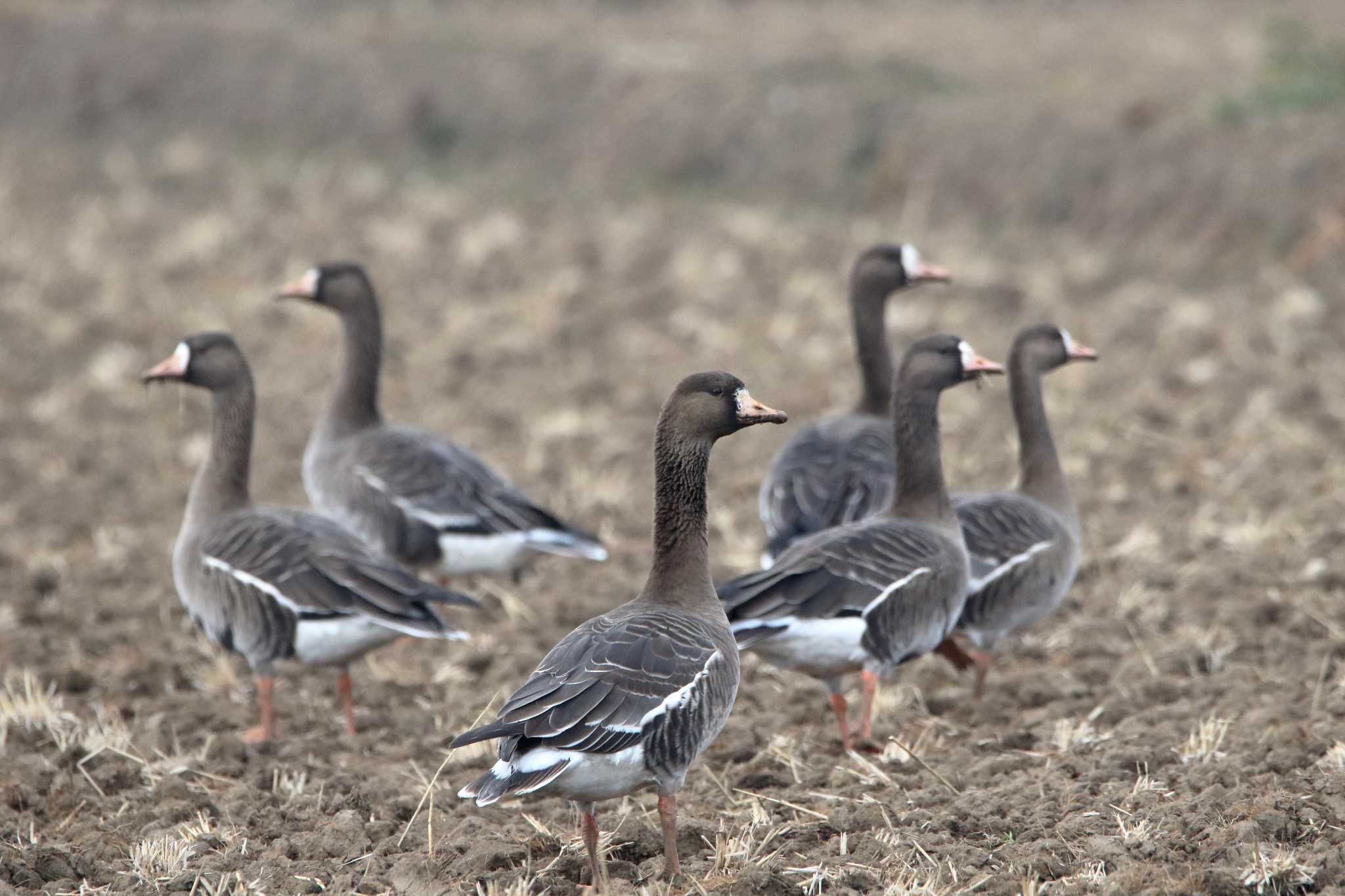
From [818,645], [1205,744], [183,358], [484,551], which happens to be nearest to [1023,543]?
[818,645]

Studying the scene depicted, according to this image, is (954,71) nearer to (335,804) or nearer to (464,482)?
(464,482)

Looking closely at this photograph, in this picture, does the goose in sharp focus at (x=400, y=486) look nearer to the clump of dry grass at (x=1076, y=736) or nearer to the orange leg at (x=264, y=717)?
the orange leg at (x=264, y=717)

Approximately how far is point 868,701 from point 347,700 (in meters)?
2.85

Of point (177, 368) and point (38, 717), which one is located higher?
point (177, 368)

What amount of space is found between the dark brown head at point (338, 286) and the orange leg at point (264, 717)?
381 cm

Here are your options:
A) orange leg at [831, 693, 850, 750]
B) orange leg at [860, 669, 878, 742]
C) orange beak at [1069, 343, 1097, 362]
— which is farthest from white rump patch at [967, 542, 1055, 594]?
orange beak at [1069, 343, 1097, 362]

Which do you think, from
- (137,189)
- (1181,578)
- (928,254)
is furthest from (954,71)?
(1181,578)

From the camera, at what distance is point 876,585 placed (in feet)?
25.6

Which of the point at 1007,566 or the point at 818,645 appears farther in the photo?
the point at 1007,566

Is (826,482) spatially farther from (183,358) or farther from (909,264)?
(183,358)

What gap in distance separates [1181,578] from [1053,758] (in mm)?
3034

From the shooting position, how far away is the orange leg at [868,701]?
7918 millimetres

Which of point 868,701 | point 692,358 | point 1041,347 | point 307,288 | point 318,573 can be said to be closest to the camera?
point 868,701

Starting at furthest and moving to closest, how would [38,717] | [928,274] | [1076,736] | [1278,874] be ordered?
[928,274] → [38,717] → [1076,736] → [1278,874]
